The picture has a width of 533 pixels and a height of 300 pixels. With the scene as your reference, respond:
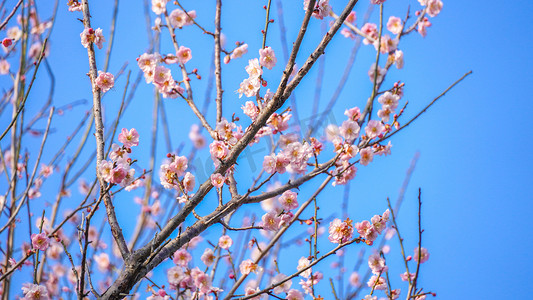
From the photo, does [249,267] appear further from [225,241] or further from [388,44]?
[388,44]

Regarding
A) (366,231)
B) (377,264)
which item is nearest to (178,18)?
(366,231)

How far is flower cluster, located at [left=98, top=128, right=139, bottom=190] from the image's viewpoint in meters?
2.17

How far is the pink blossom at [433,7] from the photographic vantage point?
3129 millimetres

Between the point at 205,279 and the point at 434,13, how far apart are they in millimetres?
2803

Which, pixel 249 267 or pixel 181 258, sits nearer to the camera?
pixel 249 267

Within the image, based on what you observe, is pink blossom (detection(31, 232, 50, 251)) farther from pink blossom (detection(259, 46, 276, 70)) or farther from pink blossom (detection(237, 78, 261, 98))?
pink blossom (detection(259, 46, 276, 70))

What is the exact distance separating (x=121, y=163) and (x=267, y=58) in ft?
3.71

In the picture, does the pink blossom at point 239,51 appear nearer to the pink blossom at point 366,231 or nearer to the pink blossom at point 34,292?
the pink blossom at point 366,231

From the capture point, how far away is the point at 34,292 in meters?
2.42

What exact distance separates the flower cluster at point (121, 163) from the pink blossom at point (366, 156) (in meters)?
1.51

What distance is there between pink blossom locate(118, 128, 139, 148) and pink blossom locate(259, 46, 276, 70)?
0.94 metres

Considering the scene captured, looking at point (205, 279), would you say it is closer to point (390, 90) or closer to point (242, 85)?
point (242, 85)

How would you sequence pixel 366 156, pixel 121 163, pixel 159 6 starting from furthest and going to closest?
pixel 159 6
pixel 366 156
pixel 121 163

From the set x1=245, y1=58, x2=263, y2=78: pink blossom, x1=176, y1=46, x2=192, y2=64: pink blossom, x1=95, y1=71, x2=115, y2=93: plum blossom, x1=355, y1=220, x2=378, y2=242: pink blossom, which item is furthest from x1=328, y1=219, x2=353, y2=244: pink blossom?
x1=95, y1=71, x2=115, y2=93: plum blossom
